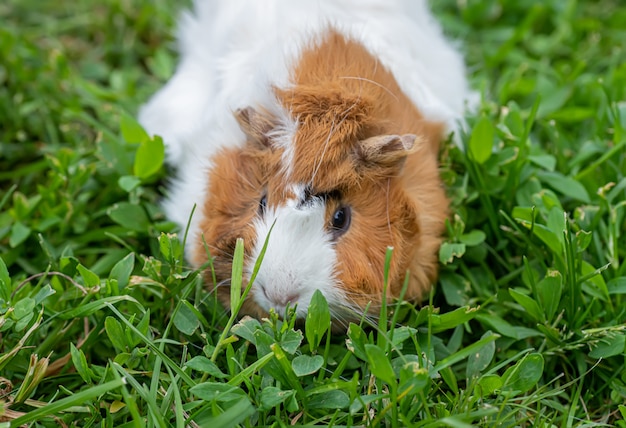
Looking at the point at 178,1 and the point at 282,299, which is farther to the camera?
the point at 178,1

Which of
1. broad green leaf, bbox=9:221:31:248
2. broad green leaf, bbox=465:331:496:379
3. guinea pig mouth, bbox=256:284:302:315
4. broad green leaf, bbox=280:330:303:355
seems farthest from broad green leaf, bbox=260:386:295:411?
broad green leaf, bbox=9:221:31:248

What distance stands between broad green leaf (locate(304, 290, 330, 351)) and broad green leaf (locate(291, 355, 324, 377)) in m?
0.04

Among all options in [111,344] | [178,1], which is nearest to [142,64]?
[178,1]

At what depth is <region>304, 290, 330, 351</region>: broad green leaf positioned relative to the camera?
2025 mm

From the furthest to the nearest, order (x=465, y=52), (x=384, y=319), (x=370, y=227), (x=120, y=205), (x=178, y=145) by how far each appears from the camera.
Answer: (x=465, y=52)
(x=178, y=145)
(x=120, y=205)
(x=370, y=227)
(x=384, y=319)

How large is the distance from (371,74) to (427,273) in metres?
0.72

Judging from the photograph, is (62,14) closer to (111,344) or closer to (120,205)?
(120,205)

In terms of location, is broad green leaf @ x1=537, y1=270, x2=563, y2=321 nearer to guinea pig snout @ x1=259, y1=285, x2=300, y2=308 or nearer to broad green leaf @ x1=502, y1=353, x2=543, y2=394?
broad green leaf @ x1=502, y1=353, x2=543, y2=394

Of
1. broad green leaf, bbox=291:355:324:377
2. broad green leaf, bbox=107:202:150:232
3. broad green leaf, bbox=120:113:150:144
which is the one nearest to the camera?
broad green leaf, bbox=291:355:324:377

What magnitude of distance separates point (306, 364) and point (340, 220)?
46 centimetres

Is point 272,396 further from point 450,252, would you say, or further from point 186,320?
point 450,252

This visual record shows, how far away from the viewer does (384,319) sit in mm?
2014

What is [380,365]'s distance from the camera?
190 cm

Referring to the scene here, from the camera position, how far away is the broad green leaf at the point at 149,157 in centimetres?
270
